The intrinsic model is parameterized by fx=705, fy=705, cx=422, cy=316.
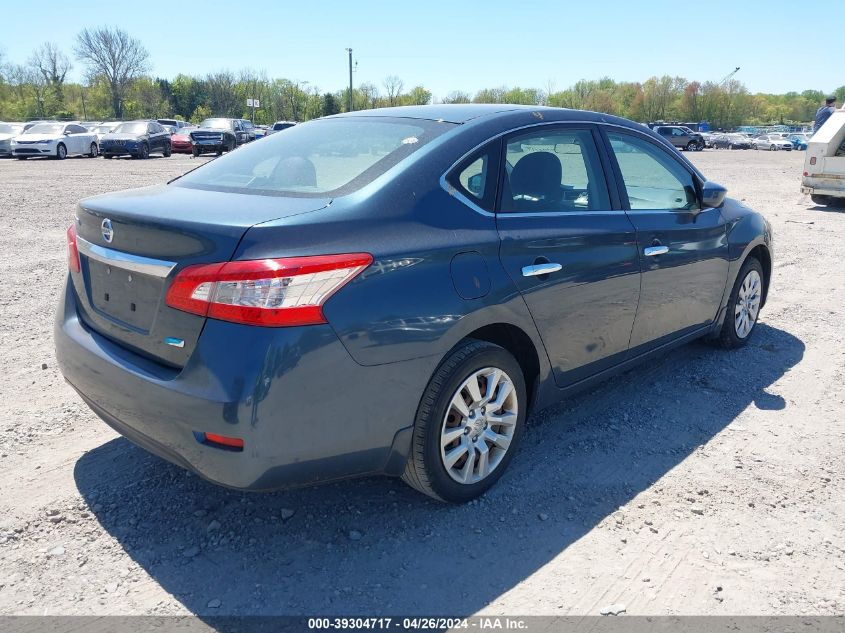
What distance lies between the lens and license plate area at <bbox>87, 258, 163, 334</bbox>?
268cm

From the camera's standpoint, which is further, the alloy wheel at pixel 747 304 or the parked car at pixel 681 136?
the parked car at pixel 681 136

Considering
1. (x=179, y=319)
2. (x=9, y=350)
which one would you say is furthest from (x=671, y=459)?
(x=9, y=350)

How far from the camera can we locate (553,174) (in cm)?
363

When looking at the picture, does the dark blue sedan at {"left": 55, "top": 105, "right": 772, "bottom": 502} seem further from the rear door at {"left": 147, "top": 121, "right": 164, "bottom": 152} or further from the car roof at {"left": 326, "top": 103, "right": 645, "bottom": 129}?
the rear door at {"left": 147, "top": 121, "right": 164, "bottom": 152}

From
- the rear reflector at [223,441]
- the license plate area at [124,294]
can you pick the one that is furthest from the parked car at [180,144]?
the rear reflector at [223,441]

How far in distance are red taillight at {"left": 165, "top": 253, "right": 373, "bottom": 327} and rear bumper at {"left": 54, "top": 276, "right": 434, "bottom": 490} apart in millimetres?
49

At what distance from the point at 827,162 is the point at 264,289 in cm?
1488

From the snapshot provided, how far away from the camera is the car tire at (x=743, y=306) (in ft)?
16.9

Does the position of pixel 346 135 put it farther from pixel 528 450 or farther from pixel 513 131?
pixel 528 450

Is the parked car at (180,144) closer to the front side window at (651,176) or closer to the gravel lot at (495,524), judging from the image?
the gravel lot at (495,524)

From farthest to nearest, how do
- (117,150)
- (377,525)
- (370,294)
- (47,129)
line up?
(117,150) → (47,129) → (377,525) → (370,294)

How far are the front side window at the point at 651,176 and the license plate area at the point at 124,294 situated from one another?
8.58 ft

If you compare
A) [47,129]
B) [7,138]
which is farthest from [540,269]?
[7,138]

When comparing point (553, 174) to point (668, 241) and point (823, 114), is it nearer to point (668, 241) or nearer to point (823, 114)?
point (668, 241)
